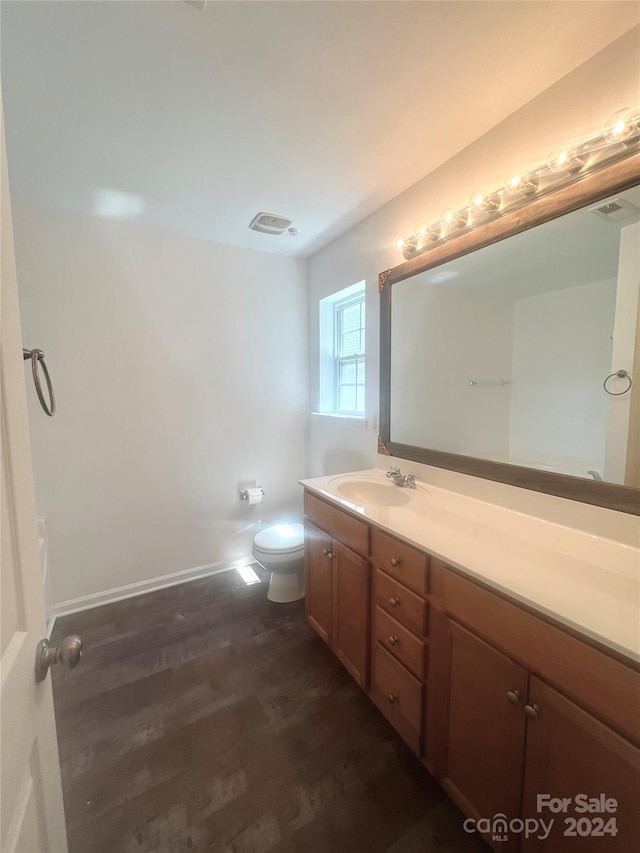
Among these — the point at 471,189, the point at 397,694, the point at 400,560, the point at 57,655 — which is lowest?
the point at 397,694

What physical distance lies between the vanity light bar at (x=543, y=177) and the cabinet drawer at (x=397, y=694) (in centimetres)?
180

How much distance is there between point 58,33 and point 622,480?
220 cm

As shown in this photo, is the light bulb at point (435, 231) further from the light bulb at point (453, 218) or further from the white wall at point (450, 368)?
the white wall at point (450, 368)

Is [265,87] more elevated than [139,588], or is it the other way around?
[265,87]

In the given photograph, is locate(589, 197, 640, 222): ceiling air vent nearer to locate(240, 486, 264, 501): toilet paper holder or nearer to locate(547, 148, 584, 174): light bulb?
locate(547, 148, 584, 174): light bulb

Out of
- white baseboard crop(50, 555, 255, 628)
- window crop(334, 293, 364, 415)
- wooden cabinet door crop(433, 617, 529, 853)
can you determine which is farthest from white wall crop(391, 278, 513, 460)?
white baseboard crop(50, 555, 255, 628)

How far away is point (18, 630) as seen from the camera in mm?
566

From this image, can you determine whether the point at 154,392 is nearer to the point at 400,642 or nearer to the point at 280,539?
the point at 280,539

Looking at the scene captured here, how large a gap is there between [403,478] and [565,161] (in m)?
1.38

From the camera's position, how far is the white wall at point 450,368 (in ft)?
4.81

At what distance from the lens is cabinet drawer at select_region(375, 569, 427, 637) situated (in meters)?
1.16

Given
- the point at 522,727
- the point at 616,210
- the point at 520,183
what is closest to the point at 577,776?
the point at 522,727

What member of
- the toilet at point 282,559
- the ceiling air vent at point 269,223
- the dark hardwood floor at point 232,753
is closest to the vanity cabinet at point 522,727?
the dark hardwood floor at point 232,753

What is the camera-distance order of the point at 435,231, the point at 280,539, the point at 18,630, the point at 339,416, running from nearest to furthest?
the point at 18,630 < the point at 435,231 < the point at 280,539 < the point at 339,416
